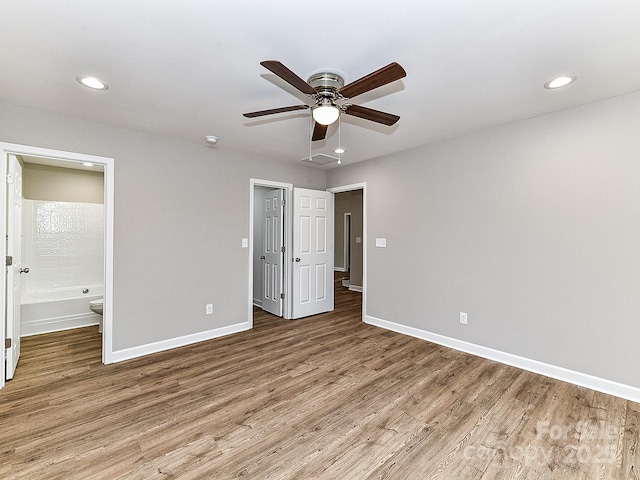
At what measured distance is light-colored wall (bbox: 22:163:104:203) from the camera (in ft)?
13.9

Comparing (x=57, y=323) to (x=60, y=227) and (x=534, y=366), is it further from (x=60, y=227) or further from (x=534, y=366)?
(x=534, y=366)

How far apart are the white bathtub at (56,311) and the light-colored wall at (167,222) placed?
179 centimetres

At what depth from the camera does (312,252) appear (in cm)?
491

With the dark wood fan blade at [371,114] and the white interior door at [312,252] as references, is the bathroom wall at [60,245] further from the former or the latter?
the dark wood fan blade at [371,114]

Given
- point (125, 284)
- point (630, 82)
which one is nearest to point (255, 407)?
point (125, 284)

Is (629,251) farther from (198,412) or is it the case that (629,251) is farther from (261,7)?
(198,412)

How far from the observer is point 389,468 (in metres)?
1.74

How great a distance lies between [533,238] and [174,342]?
409cm

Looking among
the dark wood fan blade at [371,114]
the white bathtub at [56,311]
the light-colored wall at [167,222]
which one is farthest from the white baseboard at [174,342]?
the dark wood fan blade at [371,114]

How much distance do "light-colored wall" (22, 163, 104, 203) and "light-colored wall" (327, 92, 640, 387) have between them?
15.0 ft

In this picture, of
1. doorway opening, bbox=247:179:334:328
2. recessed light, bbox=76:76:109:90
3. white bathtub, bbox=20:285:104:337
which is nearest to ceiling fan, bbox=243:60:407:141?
recessed light, bbox=76:76:109:90

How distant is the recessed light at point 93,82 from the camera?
2228 mm

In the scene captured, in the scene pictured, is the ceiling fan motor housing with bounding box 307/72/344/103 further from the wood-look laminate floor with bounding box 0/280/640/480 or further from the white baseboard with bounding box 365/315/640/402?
the white baseboard with bounding box 365/315/640/402

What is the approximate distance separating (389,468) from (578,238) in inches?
100
